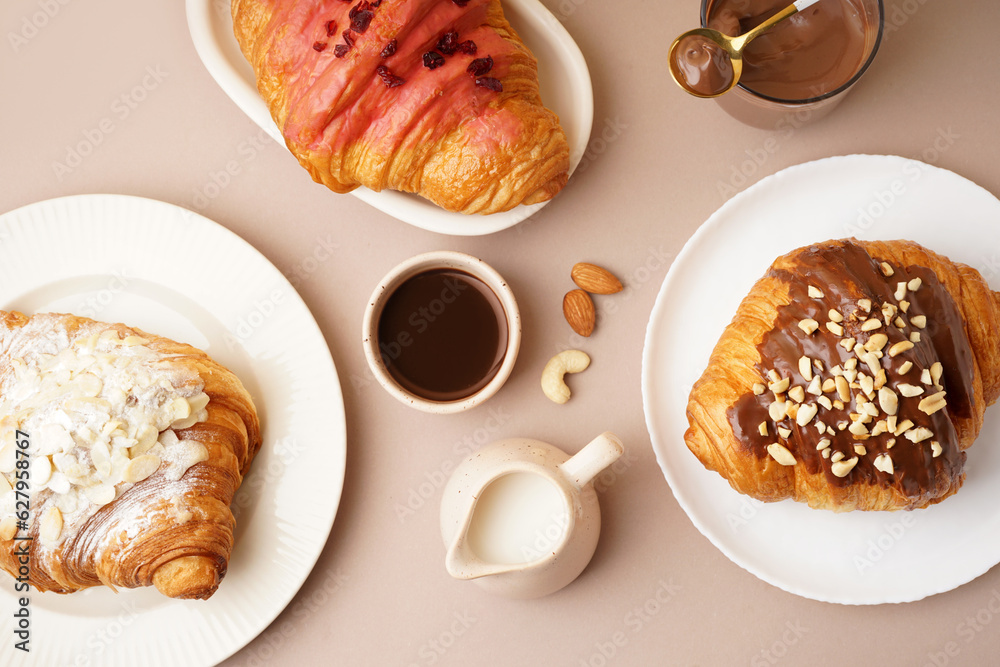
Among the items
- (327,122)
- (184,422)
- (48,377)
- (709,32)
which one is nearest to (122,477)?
(184,422)

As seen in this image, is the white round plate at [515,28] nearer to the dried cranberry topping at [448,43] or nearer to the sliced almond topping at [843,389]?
the dried cranberry topping at [448,43]

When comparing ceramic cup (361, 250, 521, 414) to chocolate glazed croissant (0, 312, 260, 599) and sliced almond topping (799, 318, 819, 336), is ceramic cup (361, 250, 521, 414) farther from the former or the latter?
sliced almond topping (799, 318, 819, 336)

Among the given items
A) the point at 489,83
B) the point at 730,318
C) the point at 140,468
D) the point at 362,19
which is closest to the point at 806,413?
the point at 730,318

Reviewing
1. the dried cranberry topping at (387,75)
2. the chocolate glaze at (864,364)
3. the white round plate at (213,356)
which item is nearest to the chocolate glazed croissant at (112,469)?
the white round plate at (213,356)

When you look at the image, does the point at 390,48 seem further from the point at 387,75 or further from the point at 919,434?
the point at 919,434

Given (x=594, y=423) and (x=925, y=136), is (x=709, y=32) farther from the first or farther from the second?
(x=594, y=423)

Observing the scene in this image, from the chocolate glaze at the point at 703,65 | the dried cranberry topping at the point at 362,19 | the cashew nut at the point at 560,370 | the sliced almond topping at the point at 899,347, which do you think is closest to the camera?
the sliced almond topping at the point at 899,347
